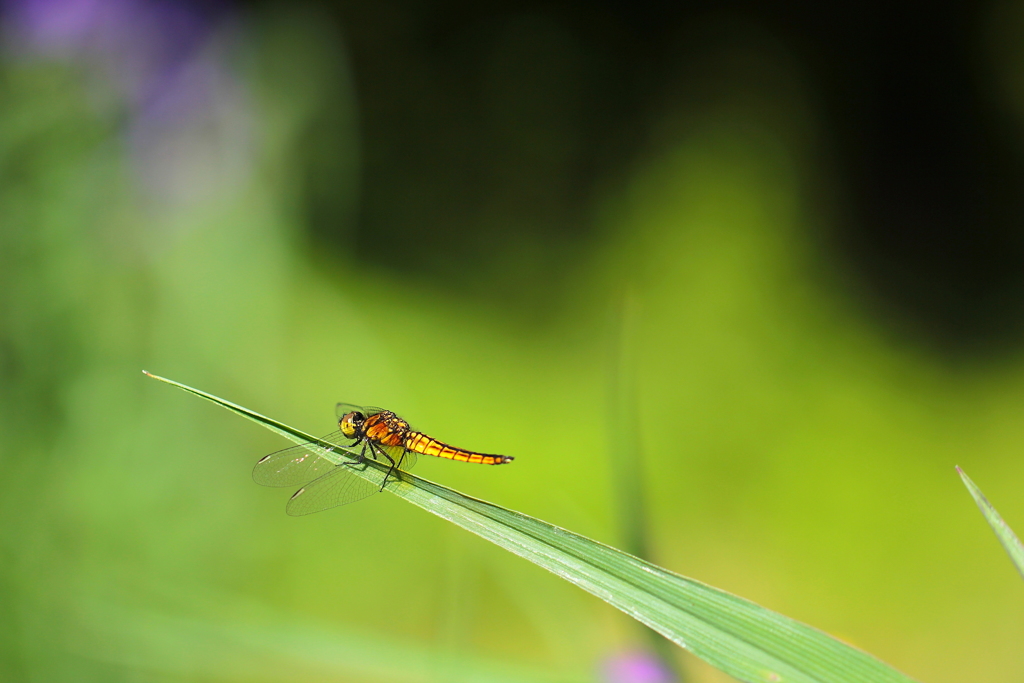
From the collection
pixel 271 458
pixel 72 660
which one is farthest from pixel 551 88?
pixel 72 660

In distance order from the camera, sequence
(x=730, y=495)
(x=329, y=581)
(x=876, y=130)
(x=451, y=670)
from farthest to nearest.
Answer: (x=876, y=130) → (x=730, y=495) → (x=329, y=581) → (x=451, y=670)

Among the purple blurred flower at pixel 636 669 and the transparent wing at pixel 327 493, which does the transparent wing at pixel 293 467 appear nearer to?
the transparent wing at pixel 327 493

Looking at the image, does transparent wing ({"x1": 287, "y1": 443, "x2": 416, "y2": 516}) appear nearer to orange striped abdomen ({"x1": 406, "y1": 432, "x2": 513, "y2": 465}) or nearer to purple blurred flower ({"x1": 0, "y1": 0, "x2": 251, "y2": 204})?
orange striped abdomen ({"x1": 406, "y1": 432, "x2": 513, "y2": 465})

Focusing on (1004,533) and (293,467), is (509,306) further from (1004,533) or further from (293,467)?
(1004,533)

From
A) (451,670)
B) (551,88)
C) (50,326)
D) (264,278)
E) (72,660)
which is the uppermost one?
(551,88)

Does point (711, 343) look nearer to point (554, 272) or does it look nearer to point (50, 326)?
point (554, 272)

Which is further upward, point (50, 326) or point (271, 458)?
point (50, 326)

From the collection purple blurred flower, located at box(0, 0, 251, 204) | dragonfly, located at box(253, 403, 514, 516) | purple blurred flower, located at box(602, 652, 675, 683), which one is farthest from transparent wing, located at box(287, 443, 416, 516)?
purple blurred flower, located at box(0, 0, 251, 204)
